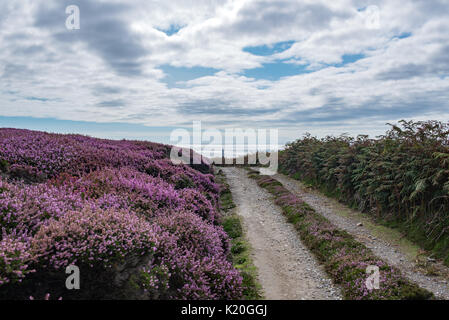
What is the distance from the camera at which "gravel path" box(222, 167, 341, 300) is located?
318 inches

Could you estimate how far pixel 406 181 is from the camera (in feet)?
43.2

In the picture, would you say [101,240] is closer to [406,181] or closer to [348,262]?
[348,262]

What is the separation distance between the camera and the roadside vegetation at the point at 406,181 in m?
11.2

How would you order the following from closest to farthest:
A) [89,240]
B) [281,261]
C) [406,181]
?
[89,240] → [281,261] → [406,181]

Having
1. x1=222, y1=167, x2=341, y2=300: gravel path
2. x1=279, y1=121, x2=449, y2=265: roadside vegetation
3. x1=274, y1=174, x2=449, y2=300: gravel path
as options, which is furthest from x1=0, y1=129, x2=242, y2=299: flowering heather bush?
x1=279, y1=121, x2=449, y2=265: roadside vegetation

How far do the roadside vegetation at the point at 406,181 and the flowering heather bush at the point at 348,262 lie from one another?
9.06 feet

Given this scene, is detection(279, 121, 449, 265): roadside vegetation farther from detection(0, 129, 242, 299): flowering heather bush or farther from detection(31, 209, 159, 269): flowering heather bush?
detection(31, 209, 159, 269): flowering heather bush

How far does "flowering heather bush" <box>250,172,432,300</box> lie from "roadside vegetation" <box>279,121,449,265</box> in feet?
9.06

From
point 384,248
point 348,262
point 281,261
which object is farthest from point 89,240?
point 384,248

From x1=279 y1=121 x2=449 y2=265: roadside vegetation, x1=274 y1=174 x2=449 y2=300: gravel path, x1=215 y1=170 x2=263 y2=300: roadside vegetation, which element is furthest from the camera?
x1=279 y1=121 x2=449 y2=265: roadside vegetation

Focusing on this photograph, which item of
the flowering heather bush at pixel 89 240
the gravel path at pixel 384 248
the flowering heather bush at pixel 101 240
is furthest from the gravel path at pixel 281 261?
the flowering heather bush at pixel 89 240

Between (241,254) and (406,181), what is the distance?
8.03 m
